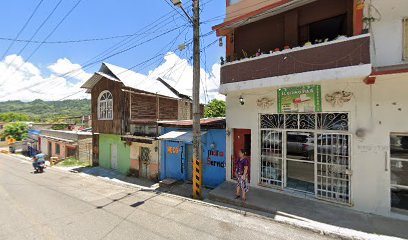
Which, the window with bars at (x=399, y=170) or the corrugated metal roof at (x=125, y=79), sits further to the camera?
the corrugated metal roof at (x=125, y=79)

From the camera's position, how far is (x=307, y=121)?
786cm

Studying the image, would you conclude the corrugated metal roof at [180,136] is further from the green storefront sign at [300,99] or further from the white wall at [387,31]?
the white wall at [387,31]

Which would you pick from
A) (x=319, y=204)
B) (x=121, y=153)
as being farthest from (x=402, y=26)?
(x=121, y=153)

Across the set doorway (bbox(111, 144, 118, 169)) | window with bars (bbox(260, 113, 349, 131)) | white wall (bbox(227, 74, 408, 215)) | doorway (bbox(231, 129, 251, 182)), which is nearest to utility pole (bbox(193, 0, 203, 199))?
doorway (bbox(231, 129, 251, 182))

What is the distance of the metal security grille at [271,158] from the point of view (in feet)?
28.0

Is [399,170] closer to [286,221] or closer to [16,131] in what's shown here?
[286,221]

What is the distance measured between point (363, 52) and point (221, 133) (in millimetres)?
6163

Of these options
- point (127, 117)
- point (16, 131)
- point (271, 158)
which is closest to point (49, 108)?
point (16, 131)

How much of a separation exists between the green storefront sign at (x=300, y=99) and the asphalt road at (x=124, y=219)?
163 inches

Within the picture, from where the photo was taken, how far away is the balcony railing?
20.0ft

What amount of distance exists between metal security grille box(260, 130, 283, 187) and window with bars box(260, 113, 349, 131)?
15.3 inches

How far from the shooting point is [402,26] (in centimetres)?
639

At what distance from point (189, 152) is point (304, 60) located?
740 centimetres

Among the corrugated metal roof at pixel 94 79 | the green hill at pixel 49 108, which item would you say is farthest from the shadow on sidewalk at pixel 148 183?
the green hill at pixel 49 108
